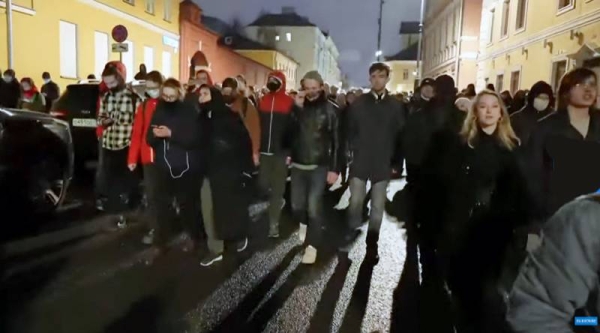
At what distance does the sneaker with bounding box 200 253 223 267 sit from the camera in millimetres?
6363

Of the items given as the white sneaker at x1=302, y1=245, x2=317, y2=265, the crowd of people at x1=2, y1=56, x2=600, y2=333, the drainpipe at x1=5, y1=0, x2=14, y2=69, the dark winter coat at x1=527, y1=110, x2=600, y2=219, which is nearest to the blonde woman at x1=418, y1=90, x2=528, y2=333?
the crowd of people at x1=2, y1=56, x2=600, y2=333

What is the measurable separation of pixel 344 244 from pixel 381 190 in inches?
51.5

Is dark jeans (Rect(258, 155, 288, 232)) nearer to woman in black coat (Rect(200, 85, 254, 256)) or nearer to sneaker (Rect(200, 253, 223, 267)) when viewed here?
woman in black coat (Rect(200, 85, 254, 256))

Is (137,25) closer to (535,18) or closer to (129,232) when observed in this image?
(535,18)

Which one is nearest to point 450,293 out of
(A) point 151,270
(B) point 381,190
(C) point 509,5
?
(B) point 381,190

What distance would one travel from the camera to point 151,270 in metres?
6.12

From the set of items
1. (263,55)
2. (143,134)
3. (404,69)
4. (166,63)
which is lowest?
(143,134)

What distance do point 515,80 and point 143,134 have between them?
2007 cm

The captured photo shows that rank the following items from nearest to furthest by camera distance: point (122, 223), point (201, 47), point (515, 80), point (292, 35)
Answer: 1. point (122, 223)
2. point (515, 80)
3. point (201, 47)
4. point (292, 35)

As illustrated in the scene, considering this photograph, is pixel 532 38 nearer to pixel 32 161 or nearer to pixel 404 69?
pixel 32 161

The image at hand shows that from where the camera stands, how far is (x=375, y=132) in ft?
21.0

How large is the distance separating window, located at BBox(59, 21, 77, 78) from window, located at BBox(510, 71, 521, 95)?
55.7 feet

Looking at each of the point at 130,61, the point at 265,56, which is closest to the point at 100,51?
the point at 130,61

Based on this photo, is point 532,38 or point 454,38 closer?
point 532,38
